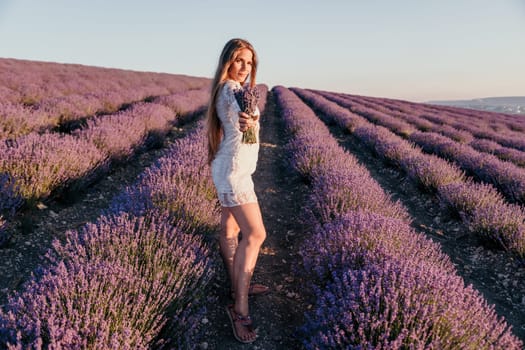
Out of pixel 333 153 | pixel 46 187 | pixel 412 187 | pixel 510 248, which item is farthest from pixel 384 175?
pixel 46 187

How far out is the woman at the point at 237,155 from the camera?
6.27 ft

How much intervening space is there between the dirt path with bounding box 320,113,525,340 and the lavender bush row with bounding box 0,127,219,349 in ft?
7.96

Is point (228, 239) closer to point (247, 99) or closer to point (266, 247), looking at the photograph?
point (247, 99)

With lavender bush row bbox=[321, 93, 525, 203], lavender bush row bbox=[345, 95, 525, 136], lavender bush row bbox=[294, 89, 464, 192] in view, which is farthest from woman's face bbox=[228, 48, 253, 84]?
lavender bush row bbox=[345, 95, 525, 136]

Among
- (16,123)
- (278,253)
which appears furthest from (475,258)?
(16,123)

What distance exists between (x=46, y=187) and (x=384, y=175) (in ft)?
18.6

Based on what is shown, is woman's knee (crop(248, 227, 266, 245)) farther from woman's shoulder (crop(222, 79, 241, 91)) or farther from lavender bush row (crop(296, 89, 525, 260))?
lavender bush row (crop(296, 89, 525, 260))

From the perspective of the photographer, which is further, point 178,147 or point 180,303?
point 178,147

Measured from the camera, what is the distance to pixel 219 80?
1975 millimetres

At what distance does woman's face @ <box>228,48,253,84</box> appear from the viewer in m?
1.99

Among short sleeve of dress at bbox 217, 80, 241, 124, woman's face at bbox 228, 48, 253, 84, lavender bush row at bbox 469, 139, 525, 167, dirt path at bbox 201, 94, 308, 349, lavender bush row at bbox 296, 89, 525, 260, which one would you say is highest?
woman's face at bbox 228, 48, 253, 84

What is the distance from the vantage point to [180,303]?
204 centimetres

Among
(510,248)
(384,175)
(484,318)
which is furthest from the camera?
(384,175)

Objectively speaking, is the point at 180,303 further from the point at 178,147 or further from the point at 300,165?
the point at 300,165
